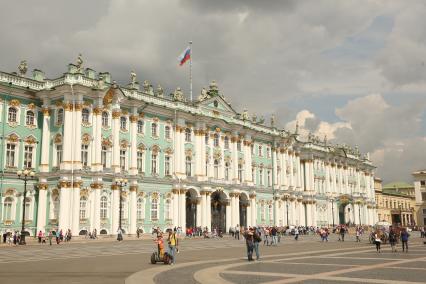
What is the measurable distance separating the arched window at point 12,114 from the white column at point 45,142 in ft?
9.84

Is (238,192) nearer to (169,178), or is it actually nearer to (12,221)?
(169,178)

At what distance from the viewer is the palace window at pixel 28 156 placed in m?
52.0

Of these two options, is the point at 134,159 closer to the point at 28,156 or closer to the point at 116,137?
the point at 116,137

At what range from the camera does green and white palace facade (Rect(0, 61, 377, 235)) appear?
5112cm

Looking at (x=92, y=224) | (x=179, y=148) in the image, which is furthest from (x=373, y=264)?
(x=179, y=148)

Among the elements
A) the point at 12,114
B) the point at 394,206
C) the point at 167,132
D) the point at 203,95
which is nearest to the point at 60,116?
the point at 12,114

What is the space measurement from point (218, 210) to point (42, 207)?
26495mm

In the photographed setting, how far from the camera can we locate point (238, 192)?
71938mm

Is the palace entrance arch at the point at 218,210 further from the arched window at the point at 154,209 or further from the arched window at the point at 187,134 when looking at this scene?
the arched window at the point at 154,209

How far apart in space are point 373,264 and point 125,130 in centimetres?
3997

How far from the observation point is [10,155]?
5047cm

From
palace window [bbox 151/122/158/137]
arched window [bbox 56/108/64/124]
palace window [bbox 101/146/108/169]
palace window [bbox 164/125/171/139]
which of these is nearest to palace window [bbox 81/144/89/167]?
palace window [bbox 101/146/108/169]

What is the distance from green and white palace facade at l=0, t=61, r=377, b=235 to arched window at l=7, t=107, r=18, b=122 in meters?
0.17

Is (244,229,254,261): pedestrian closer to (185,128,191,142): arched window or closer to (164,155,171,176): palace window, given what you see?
(164,155,171,176): palace window
